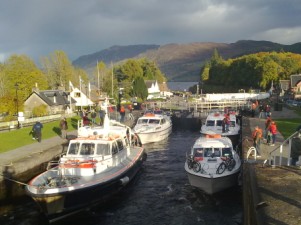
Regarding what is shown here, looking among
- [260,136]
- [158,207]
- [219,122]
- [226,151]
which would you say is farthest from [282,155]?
[219,122]

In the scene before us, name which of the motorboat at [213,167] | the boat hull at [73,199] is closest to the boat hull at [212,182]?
the motorboat at [213,167]

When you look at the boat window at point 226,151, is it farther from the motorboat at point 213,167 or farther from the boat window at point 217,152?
the boat window at point 217,152

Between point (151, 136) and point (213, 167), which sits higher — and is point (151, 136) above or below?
below

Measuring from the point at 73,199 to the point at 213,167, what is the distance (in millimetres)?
8358

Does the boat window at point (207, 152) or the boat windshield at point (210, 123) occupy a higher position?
the boat windshield at point (210, 123)

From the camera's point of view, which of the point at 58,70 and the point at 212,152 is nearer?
the point at 212,152

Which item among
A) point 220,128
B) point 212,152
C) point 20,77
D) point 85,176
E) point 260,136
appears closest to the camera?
point 85,176

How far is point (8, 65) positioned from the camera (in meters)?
80.6

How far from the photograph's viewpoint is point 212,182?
800 inches

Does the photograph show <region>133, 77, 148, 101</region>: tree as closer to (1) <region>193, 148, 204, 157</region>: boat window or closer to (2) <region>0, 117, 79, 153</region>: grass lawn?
(2) <region>0, 117, 79, 153</region>: grass lawn

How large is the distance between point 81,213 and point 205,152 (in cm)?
869

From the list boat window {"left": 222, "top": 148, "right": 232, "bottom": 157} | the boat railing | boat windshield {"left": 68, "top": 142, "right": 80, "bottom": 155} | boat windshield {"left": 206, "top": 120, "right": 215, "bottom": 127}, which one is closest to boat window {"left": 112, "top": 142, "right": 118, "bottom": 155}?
boat windshield {"left": 68, "top": 142, "right": 80, "bottom": 155}

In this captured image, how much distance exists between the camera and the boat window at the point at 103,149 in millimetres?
21828

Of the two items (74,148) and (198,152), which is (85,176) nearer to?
(74,148)
